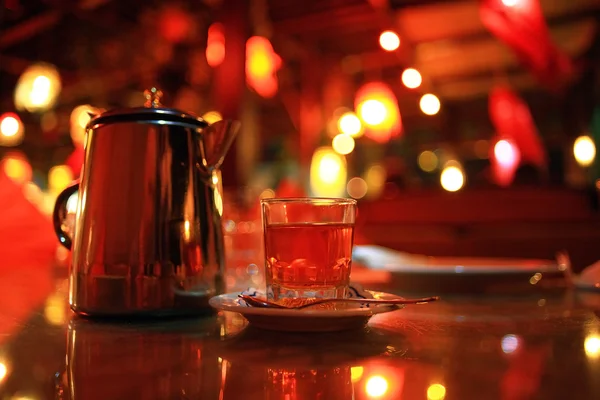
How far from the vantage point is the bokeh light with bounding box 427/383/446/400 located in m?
0.34

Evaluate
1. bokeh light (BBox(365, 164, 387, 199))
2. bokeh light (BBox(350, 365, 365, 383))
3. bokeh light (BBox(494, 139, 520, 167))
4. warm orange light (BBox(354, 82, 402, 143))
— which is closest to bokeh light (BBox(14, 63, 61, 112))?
warm orange light (BBox(354, 82, 402, 143))

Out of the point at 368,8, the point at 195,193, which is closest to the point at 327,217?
the point at 195,193

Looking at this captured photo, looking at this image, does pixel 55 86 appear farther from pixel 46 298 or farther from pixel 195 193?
pixel 195 193

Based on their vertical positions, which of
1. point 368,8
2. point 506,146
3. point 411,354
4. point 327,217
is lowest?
point 411,354

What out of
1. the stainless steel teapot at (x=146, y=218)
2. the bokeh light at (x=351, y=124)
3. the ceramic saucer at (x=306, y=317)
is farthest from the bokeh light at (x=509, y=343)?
the bokeh light at (x=351, y=124)

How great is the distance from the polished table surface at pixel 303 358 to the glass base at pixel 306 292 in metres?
0.05

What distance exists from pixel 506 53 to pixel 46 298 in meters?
5.70

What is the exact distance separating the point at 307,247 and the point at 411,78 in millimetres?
2880

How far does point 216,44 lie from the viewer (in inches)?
168

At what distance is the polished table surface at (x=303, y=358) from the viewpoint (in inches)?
13.9

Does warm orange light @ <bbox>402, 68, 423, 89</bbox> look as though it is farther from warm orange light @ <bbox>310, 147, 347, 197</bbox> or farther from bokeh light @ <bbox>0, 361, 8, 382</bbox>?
bokeh light @ <bbox>0, 361, 8, 382</bbox>

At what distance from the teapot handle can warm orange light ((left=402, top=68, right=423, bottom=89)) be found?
2.83 meters

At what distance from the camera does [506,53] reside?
5.64m

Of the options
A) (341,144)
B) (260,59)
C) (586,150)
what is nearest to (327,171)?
(341,144)
